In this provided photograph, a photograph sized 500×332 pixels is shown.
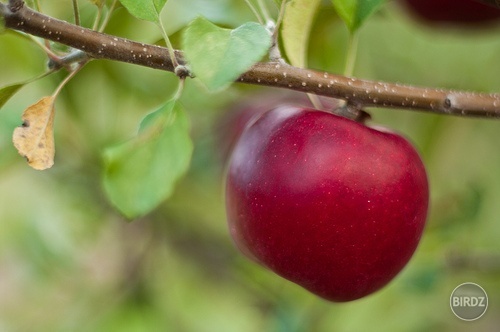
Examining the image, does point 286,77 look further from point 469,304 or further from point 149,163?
point 469,304

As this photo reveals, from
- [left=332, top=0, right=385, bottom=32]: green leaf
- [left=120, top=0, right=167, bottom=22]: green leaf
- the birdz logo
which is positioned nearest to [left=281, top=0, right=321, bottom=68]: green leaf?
[left=332, top=0, right=385, bottom=32]: green leaf

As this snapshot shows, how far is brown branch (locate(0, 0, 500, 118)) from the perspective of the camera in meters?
0.45

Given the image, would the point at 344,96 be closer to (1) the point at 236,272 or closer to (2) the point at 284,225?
(2) the point at 284,225

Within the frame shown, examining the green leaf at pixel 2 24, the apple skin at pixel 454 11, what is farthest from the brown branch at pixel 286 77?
the apple skin at pixel 454 11

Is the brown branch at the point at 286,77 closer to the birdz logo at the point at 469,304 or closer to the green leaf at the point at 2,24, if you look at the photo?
the green leaf at the point at 2,24

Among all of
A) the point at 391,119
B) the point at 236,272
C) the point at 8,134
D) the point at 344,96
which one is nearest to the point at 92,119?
the point at 8,134

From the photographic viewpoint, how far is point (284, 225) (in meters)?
0.51

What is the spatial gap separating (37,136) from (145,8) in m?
0.12

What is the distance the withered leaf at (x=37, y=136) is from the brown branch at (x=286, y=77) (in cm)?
7

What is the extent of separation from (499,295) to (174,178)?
2.37 feet

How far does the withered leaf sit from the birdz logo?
55cm

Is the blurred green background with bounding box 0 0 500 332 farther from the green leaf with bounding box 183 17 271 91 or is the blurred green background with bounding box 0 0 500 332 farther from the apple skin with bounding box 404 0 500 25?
the green leaf with bounding box 183 17 271 91

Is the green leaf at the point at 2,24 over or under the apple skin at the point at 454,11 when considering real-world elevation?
over

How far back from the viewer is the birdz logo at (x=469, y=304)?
32.4 inches
